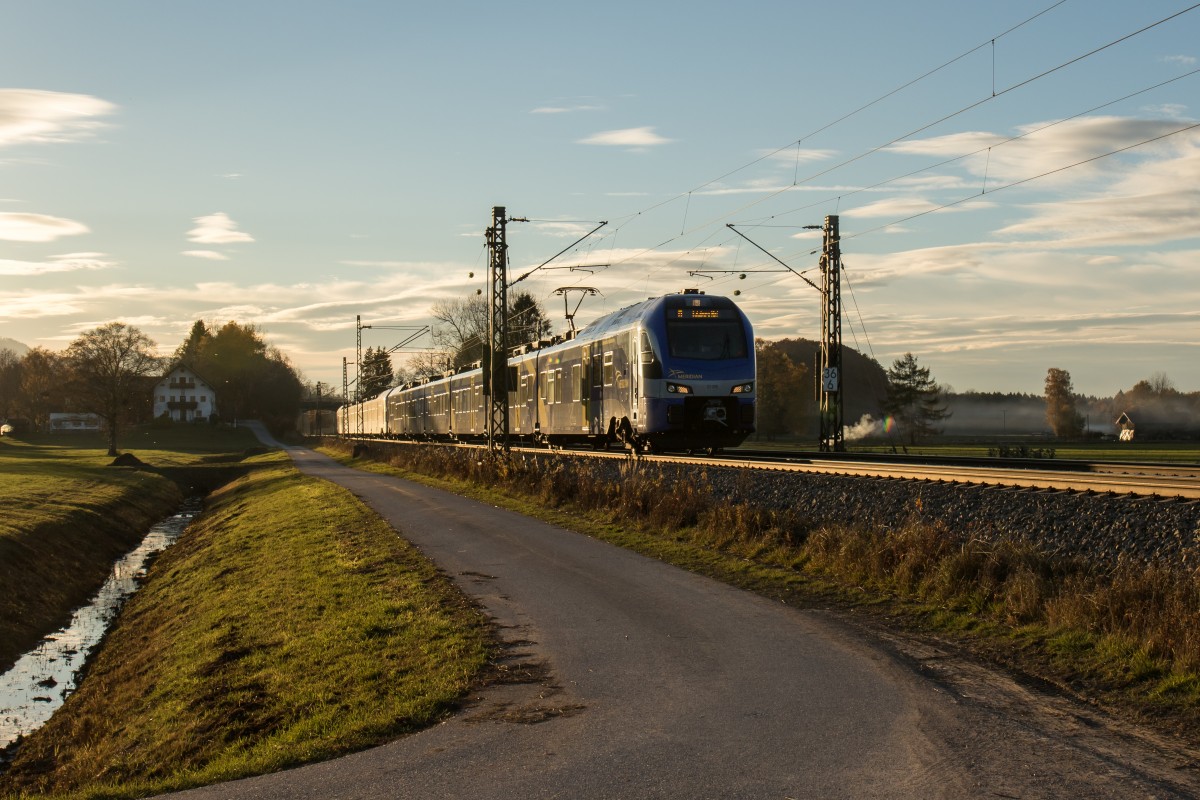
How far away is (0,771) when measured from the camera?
1297 centimetres

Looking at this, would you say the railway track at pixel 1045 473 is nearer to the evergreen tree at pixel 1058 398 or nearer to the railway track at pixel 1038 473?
the railway track at pixel 1038 473

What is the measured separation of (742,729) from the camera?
7.60 meters

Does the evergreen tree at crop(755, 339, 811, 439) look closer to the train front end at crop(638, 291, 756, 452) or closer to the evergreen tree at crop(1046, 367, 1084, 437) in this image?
the evergreen tree at crop(1046, 367, 1084, 437)

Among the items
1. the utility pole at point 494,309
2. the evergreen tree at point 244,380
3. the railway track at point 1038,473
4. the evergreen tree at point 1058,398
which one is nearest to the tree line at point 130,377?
the evergreen tree at point 244,380

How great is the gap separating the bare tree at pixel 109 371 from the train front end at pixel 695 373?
53.3m

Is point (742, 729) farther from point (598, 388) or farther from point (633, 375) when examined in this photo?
point (598, 388)

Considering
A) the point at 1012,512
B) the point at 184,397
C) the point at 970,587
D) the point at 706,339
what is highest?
the point at 184,397

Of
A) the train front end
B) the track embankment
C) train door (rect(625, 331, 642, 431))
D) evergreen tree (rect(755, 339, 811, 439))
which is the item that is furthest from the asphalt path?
evergreen tree (rect(755, 339, 811, 439))

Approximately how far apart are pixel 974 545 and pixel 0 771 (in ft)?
37.4

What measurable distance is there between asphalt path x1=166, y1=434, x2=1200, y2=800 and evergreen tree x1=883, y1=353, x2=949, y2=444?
4505 inches

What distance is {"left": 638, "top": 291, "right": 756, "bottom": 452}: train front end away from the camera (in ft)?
87.0

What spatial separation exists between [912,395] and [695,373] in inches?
4088

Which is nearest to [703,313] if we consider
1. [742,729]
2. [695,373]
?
[695,373]

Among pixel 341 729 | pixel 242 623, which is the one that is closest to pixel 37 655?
pixel 242 623
